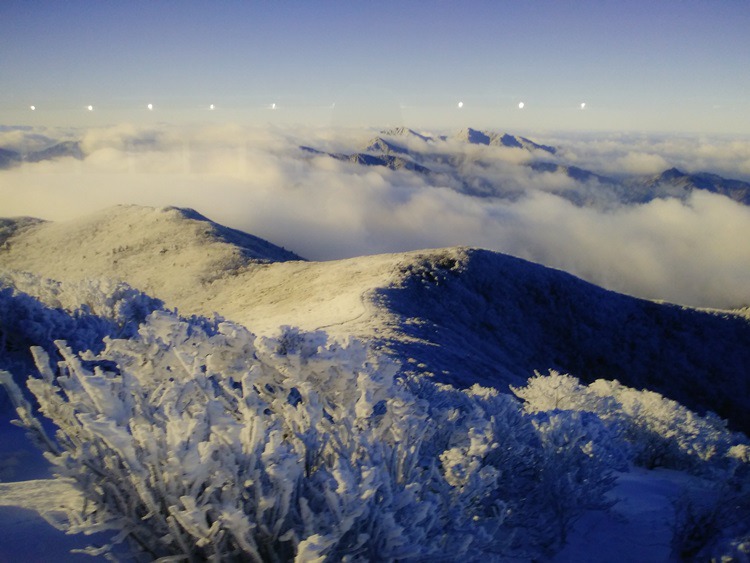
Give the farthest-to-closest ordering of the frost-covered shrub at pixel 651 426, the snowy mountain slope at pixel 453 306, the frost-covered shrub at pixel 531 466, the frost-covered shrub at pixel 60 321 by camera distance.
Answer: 1. the snowy mountain slope at pixel 453 306
2. the frost-covered shrub at pixel 651 426
3. the frost-covered shrub at pixel 60 321
4. the frost-covered shrub at pixel 531 466

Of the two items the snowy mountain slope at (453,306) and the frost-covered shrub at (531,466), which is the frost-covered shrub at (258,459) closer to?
the frost-covered shrub at (531,466)

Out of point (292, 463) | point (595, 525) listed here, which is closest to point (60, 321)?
point (292, 463)

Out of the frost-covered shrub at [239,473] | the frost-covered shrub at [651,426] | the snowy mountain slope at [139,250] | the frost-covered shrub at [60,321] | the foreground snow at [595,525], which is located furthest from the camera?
the snowy mountain slope at [139,250]

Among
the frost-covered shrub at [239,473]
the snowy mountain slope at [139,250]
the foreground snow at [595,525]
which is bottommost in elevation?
the snowy mountain slope at [139,250]

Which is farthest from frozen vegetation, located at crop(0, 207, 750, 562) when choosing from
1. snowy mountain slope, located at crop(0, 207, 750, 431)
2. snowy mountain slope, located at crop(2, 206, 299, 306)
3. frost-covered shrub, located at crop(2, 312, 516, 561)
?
snowy mountain slope, located at crop(2, 206, 299, 306)

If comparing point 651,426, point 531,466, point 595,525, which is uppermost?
point 531,466

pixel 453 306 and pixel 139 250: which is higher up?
pixel 453 306

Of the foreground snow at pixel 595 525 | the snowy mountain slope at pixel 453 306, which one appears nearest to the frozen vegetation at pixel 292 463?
the foreground snow at pixel 595 525

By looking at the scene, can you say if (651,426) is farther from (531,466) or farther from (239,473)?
(239,473)

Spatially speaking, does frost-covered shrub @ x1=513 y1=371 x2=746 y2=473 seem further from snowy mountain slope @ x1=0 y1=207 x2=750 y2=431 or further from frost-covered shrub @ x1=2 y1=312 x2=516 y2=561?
snowy mountain slope @ x1=0 y1=207 x2=750 y2=431
